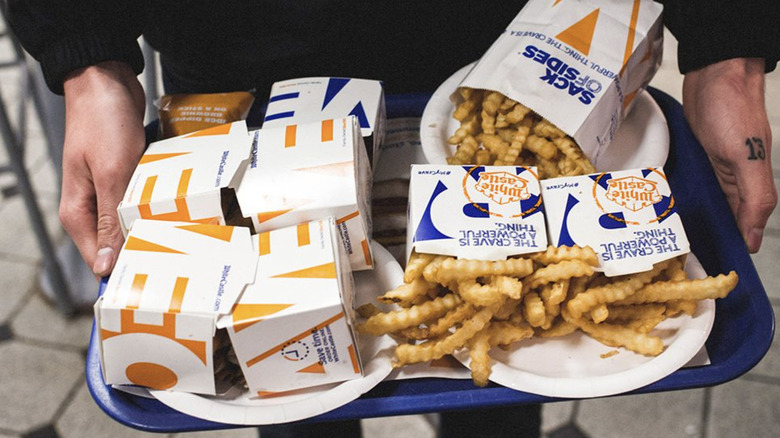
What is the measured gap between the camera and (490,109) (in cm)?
126

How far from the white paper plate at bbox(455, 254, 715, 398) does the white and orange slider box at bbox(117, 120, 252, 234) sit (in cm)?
48

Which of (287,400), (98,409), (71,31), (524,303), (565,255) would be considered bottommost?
(98,409)

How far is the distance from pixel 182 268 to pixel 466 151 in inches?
22.0

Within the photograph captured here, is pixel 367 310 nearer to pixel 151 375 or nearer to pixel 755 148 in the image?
pixel 151 375

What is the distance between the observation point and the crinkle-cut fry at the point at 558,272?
984mm

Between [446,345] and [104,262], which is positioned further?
[104,262]

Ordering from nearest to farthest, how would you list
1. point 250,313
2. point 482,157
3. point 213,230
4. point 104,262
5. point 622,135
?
point 250,313, point 213,230, point 104,262, point 482,157, point 622,135

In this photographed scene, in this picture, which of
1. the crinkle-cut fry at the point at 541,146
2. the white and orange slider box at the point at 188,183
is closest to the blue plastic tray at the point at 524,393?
the white and orange slider box at the point at 188,183

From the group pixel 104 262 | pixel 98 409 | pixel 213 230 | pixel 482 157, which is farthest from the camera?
pixel 98 409

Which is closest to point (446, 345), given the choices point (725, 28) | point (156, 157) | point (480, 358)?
point (480, 358)

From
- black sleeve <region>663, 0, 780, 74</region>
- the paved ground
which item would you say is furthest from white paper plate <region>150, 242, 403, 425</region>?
the paved ground

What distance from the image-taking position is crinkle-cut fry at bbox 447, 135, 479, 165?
125cm

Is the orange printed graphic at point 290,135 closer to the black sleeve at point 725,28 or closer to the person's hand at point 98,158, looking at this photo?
the person's hand at point 98,158

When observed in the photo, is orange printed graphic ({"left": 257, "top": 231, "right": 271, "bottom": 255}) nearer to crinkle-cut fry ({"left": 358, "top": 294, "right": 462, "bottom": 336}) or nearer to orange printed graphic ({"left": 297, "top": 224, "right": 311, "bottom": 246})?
orange printed graphic ({"left": 297, "top": 224, "right": 311, "bottom": 246})
